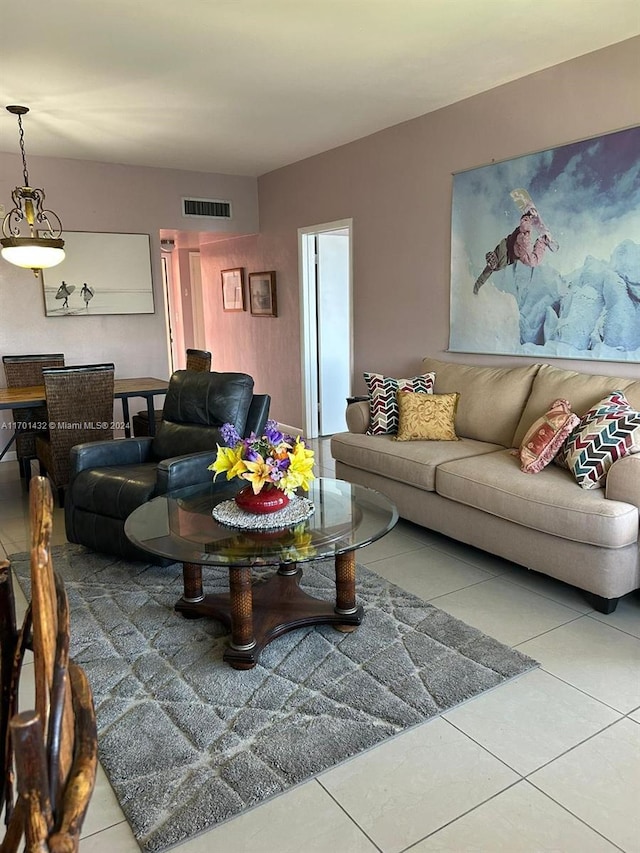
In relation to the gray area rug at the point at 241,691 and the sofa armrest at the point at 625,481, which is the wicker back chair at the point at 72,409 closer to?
the gray area rug at the point at 241,691

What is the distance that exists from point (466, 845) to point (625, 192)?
316cm

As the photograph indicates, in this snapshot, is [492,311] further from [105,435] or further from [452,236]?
[105,435]

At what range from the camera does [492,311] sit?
13.8 feet

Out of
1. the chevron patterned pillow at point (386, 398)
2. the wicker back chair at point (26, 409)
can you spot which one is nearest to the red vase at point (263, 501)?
the chevron patterned pillow at point (386, 398)

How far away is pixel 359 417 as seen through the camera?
4.29 meters

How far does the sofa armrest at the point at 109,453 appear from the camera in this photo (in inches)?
138

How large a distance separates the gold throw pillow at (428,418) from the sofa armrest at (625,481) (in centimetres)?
129

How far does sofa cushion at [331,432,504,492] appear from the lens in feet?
11.5

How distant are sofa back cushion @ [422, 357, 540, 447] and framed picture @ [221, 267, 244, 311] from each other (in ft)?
12.1

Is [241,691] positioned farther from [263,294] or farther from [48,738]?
[263,294]

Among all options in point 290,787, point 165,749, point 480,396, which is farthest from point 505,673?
point 480,396

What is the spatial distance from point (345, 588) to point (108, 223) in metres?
4.76

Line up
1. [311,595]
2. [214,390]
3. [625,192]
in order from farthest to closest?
[214,390]
[625,192]
[311,595]

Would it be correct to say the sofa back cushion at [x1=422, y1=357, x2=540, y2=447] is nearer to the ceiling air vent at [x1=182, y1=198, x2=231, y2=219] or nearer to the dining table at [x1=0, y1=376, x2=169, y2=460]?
the dining table at [x1=0, y1=376, x2=169, y2=460]
